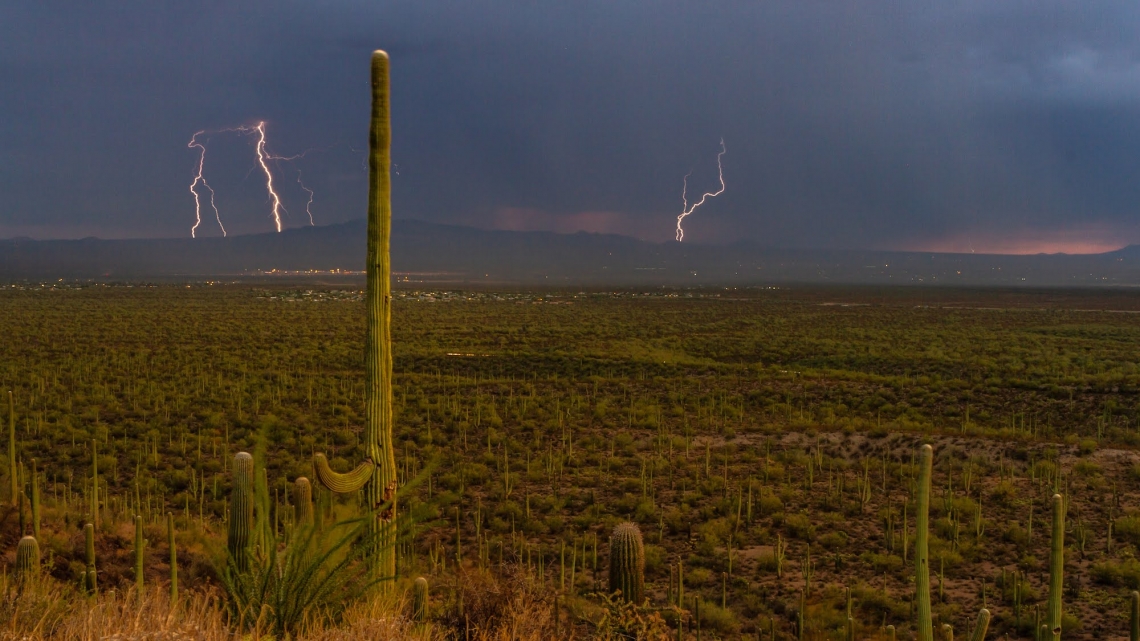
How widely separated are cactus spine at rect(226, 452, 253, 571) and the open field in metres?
0.23

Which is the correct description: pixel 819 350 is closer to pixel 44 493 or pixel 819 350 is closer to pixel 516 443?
pixel 516 443

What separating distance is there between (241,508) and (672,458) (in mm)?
11193

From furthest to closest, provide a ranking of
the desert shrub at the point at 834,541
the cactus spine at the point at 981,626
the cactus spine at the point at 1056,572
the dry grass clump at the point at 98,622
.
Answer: the desert shrub at the point at 834,541, the cactus spine at the point at 1056,572, the cactus spine at the point at 981,626, the dry grass clump at the point at 98,622

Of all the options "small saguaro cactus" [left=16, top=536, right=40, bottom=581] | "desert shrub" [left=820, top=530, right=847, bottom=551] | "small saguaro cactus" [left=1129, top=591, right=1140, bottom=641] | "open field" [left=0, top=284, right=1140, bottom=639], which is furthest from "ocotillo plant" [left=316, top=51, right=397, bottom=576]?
"desert shrub" [left=820, top=530, right=847, bottom=551]

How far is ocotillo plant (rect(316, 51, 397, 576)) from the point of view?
6.73 meters

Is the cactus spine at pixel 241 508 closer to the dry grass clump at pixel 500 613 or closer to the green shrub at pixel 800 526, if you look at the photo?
the dry grass clump at pixel 500 613

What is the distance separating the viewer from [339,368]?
102 ft

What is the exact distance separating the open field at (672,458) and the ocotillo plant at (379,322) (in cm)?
45

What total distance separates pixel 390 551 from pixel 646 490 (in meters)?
7.94

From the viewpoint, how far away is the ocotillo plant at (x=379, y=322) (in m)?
6.73

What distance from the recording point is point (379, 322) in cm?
673

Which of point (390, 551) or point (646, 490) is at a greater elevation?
point (390, 551)

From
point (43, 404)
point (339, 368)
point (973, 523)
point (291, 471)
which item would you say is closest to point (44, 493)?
point (291, 471)

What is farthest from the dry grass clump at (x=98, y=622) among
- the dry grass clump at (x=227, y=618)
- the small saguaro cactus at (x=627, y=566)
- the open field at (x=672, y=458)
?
the small saguaro cactus at (x=627, y=566)
